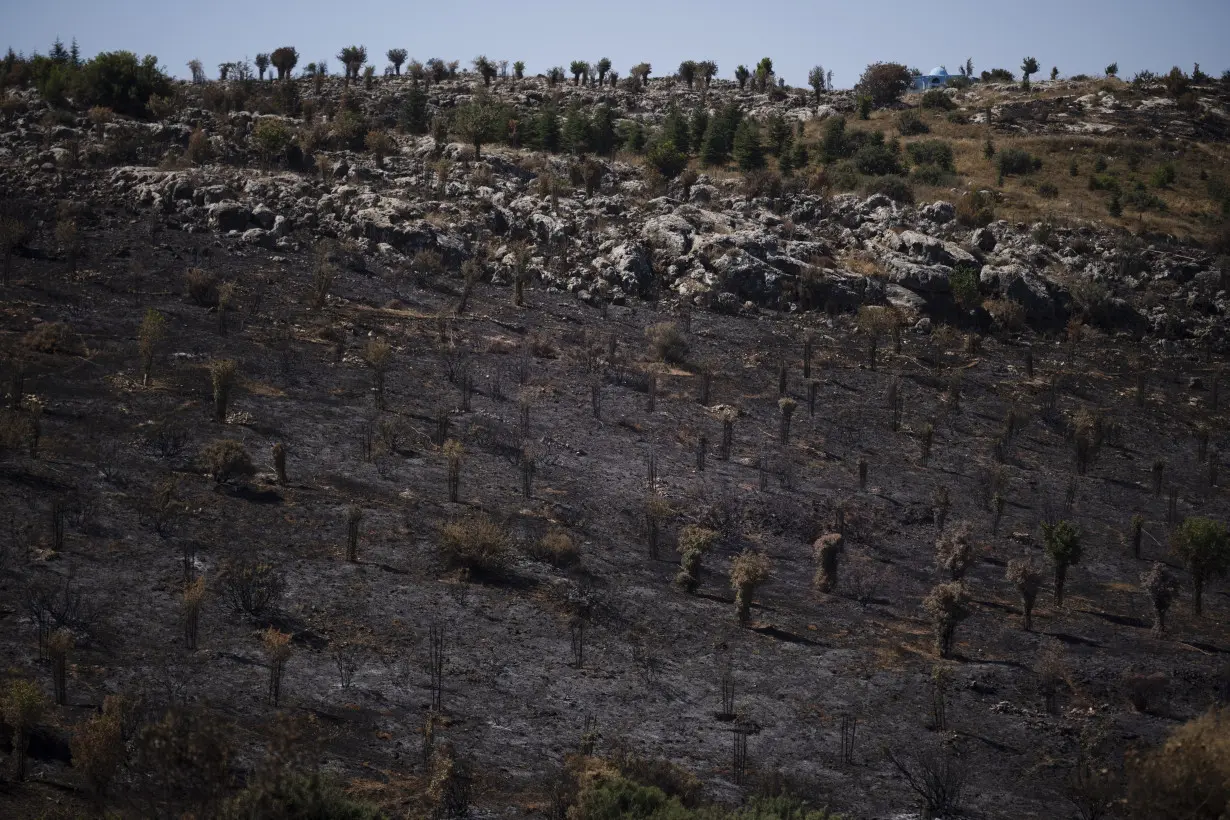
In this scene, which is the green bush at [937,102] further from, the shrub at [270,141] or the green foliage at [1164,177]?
the shrub at [270,141]

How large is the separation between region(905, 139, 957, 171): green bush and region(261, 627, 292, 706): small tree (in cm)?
5013

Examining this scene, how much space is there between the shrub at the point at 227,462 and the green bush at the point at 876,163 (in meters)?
41.6

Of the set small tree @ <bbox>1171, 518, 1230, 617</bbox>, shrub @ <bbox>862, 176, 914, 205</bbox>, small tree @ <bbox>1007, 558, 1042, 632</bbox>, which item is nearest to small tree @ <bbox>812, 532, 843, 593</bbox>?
small tree @ <bbox>1007, 558, 1042, 632</bbox>

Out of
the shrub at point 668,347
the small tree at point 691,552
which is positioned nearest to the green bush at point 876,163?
the shrub at point 668,347

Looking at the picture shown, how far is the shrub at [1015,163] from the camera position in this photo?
58250mm

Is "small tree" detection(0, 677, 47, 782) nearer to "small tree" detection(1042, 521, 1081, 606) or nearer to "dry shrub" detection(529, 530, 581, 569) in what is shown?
"dry shrub" detection(529, 530, 581, 569)

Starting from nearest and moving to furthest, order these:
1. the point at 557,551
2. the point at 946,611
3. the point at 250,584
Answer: the point at 250,584 → the point at 946,611 → the point at 557,551

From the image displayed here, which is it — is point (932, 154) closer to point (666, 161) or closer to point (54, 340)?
point (666, 161)

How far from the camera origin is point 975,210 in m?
51.5

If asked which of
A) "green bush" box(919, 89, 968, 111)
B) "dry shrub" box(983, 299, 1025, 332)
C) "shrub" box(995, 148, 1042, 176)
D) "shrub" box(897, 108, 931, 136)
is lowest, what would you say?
"dry shrub" box(983, 299, 1025, 332)

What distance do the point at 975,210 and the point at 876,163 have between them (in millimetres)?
7844

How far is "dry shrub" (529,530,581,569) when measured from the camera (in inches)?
876

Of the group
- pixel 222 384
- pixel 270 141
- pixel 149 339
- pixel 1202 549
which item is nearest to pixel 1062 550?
pixel 1202 549

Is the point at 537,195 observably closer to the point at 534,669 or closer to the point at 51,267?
the point at 51,267
